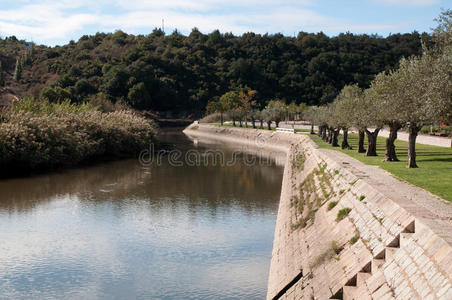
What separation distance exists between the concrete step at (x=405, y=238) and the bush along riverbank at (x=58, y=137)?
32.3 m

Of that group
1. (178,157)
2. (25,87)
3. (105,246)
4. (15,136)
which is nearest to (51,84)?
(25,87)

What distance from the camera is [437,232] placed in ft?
28.7

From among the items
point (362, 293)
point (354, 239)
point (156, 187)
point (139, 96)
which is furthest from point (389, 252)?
point (139, 96)

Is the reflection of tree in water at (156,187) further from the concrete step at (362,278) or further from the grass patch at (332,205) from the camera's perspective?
the concrete step at (362,278)

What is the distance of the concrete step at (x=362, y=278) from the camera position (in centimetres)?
989

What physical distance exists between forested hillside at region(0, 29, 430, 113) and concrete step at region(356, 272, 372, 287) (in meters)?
103

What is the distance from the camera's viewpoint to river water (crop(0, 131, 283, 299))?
14578 millimetres

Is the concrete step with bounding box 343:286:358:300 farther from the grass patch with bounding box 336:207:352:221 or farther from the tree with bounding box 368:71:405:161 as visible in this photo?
the tree with bounding box 368:71:405:161

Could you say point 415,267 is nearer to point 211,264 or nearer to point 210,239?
point 211,264

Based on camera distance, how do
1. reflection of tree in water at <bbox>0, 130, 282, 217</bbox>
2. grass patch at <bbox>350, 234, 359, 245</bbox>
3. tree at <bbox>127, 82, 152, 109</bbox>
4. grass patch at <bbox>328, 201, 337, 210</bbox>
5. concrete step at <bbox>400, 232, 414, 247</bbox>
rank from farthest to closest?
1. tree at <bbox>127, 82, 152, 109</bbox>
2. reflection of tree in water at <bbox>0, 130, 282, 217</bbox>
3. grass patch at <bbox>328, 201, 337, 210</bbox>
4. grass patch at <bbox>350, 234, 359, 245</bbox>
5. concrete step at <bbox>400, 232, 414, 247</bbox>

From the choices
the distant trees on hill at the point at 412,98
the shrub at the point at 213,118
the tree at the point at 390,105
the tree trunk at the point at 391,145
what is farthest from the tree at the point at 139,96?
the tree trunk at the point at 391,145

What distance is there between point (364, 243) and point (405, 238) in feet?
5.99

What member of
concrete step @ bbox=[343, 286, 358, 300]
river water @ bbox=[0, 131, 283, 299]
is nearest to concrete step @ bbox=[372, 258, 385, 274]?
concrete step @ bbox=[343, 286, 358, 300]

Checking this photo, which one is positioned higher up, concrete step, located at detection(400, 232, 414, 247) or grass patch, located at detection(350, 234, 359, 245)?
concrete step, located at detection(400, 232, 414, 247)
